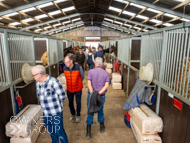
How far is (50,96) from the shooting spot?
5.94 feet

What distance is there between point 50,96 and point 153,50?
1.94 m

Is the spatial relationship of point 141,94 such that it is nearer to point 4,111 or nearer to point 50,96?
point 50,96

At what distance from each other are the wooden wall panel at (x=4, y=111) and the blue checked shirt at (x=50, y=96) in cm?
53

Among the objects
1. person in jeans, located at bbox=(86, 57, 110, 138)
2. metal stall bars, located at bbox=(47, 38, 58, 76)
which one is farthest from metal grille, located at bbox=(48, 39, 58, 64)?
person in jeans, located at bbox=(86, 57, 110, 138)

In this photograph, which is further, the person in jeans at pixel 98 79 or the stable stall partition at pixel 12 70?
the person in jeans at pixel 98 79

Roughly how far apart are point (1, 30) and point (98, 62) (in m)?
1.47

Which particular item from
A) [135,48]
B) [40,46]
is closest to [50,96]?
[135,48]

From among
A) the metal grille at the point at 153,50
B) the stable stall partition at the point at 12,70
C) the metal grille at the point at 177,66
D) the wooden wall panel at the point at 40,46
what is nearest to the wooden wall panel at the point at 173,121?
the metal grille at the point at 177,66

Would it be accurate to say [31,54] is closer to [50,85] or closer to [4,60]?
[4,60]

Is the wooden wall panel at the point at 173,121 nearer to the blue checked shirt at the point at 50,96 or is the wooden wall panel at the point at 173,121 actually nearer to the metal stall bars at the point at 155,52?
the metal stall bars at the point at 155,52

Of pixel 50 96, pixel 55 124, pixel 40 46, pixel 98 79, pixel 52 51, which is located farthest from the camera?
pixel 40 46

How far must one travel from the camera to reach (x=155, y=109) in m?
2.43

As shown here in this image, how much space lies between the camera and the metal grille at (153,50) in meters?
2.39

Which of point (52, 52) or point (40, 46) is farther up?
point (40, 46)
